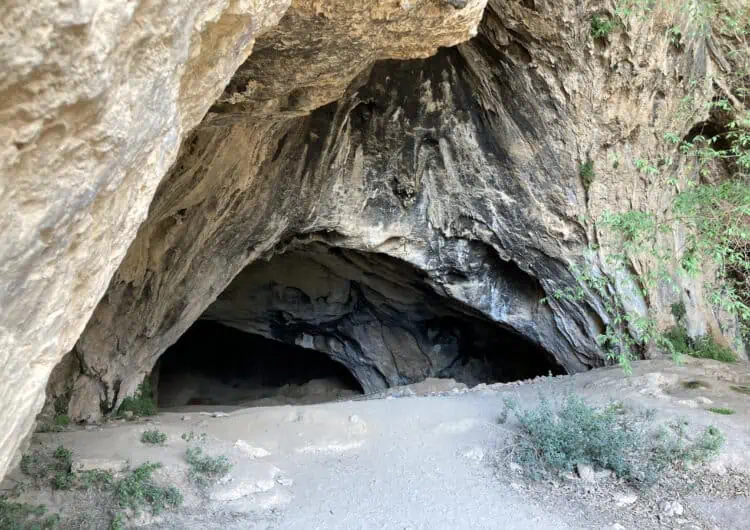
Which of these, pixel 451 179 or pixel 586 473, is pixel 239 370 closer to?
pixel 451 179

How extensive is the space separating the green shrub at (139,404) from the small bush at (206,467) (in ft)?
11.3

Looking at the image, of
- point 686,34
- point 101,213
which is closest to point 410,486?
point 101,213

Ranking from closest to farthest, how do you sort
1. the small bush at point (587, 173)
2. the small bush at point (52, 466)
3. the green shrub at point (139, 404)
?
the small bush at point (52, 466)
the green shrub at point (139, 404)
the small bush at point (587, 173)

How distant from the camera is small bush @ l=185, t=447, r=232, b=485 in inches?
183

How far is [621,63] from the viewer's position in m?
7.34

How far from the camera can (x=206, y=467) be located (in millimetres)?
4727

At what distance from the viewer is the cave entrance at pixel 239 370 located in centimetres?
1416

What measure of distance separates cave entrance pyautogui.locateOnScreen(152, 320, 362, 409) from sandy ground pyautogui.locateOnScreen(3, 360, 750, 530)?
7.82 metres

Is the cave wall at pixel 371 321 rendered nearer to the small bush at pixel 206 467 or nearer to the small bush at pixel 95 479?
the small bush at pixel 206 467

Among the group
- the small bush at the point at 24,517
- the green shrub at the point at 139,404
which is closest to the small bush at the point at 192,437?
the small bush at the point at 24,517

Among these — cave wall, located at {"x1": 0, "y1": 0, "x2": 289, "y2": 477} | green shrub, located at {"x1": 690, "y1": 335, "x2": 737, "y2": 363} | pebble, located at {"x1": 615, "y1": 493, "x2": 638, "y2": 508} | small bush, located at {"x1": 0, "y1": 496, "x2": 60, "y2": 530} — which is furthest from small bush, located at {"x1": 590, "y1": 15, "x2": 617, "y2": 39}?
small bush, located at {"x1": 0, "y1": 496, "x2": 60, "y2": 530}

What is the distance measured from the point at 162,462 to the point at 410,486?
213 cm

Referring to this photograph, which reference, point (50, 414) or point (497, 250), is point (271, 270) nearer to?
point (497, 250)

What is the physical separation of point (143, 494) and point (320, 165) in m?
5.28
